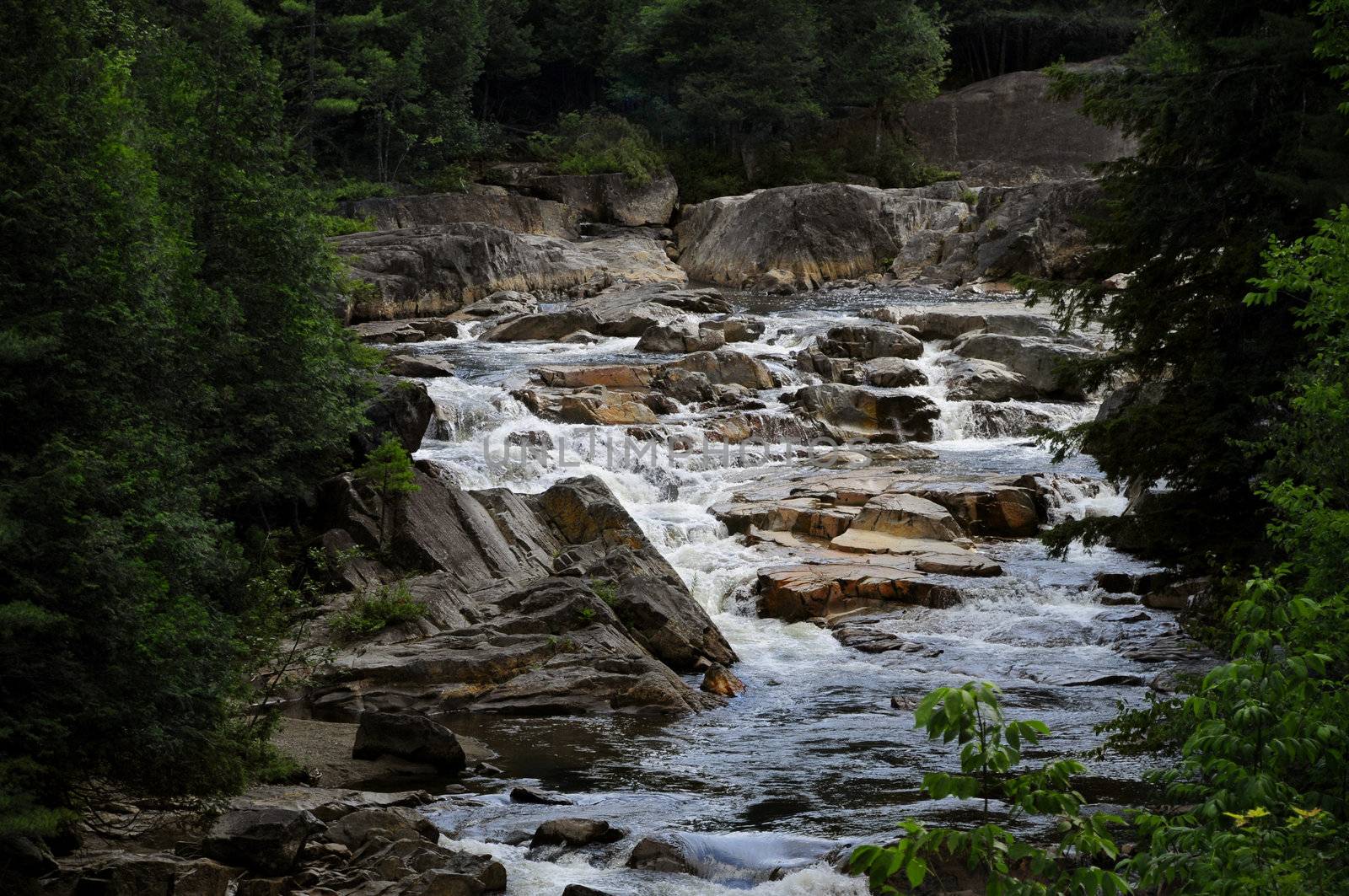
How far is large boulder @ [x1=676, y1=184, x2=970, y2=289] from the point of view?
42.9 metres

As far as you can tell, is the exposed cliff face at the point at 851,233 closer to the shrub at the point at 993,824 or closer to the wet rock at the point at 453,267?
the wet rock at the point at 453,267

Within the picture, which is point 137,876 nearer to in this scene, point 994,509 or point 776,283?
point 994,509

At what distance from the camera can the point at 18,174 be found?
8117mm

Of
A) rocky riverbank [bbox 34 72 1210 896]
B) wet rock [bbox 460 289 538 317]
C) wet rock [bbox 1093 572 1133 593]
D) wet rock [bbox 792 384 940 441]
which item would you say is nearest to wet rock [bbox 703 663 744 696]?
rocky riverbank [bbox 34 72 1210 896]

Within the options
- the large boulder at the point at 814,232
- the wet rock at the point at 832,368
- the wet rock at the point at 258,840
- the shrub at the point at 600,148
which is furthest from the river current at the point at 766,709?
the shrub at the point at 600,148

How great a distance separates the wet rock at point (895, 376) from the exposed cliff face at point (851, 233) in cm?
1174

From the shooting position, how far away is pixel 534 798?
10.4m

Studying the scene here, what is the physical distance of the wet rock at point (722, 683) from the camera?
566 inches

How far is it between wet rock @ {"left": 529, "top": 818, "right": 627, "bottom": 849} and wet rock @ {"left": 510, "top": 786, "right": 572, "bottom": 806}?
974 mm

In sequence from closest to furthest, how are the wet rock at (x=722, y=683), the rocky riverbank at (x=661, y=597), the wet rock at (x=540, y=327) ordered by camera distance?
1. the rocky riverbank at (x=661, y=597)
2. the wet rock at (x=722, y=683)
3. the wet rock at (x=540, y=327)

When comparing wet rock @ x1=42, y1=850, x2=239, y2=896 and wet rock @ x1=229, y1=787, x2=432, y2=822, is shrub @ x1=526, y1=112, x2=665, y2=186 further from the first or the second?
wet rock @ x1=42, y1=850, x2=239, y2=896

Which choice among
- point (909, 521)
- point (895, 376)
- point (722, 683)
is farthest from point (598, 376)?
point (722, 683)

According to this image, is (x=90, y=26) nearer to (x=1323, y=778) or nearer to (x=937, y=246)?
(x=1323, y=778)

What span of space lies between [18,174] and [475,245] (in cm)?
3005
